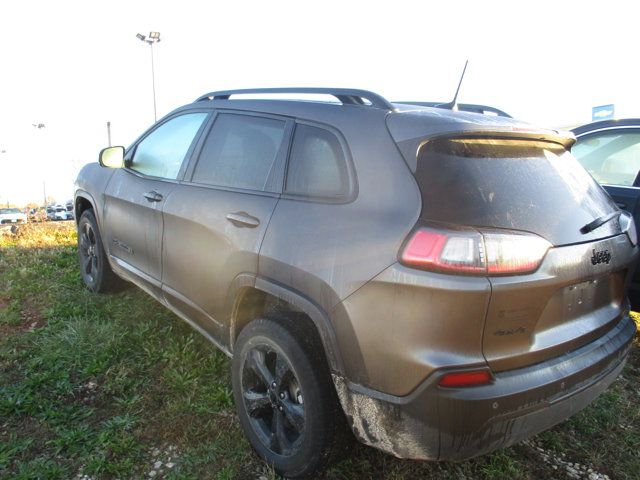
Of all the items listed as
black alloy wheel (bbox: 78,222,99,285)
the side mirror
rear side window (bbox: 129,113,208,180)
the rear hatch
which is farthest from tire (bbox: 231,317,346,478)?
black alloy wheel (bbox: 78,222,99,285)

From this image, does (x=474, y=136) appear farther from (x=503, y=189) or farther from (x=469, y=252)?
(x=469, y=252)

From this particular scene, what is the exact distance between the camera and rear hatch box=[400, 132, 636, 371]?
1744mm

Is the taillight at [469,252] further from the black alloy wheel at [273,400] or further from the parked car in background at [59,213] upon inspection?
the parked car in background at [59,213]

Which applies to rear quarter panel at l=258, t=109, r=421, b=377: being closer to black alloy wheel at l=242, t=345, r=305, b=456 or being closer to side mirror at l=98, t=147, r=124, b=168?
black alloy wheel at l=242, t=345, r=305, b=456

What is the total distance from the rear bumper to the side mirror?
2691mm

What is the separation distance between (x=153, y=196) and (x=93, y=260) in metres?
1.62

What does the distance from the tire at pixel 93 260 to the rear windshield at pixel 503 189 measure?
129 inches

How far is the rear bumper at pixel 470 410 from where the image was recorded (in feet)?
5.59

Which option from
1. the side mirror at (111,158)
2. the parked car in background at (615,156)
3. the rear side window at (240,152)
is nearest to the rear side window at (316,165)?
the rear side window at (240,152)

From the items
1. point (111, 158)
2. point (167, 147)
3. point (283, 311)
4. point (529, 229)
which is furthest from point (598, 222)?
point (111, 158)

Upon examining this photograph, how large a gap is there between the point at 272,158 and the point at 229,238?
458 millimetres

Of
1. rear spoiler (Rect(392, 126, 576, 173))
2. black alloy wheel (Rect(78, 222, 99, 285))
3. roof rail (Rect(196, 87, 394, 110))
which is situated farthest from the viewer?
black alloy wheel (Rect(78, 222, 99, 285))

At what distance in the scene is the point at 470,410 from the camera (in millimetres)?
1693

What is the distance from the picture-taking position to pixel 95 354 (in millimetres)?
3312
